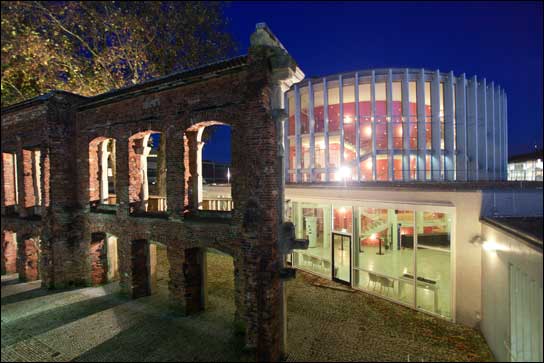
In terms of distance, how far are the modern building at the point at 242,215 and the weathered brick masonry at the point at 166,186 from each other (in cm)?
4

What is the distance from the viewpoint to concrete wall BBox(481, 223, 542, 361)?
4.99 metres

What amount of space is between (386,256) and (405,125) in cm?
1304

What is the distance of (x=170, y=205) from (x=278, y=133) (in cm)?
414

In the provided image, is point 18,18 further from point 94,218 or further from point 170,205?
point 170,205

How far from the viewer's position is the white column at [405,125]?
2095 centimetres

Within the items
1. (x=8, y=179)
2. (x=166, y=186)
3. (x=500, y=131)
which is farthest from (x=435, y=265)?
(x=500, y=131)

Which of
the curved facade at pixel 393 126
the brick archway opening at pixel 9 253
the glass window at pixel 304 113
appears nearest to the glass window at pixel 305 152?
the curved facade at pixel 393 126

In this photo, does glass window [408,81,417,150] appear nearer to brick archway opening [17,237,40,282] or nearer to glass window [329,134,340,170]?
glass window [329,134,340,170]

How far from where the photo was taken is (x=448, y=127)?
21953 mm

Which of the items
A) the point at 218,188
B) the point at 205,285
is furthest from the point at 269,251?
the point at 218,188

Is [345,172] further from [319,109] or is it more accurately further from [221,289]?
[221,289]

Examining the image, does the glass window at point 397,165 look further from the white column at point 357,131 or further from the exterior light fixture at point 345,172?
the exterior light fixture at point 345,172

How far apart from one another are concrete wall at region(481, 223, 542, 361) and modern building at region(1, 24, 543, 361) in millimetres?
46

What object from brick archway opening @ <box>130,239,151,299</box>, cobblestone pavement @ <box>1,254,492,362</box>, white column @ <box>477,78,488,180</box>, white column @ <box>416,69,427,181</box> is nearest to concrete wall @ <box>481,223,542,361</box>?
cobblestone pavement @ <box>1,254,492,362</box>
